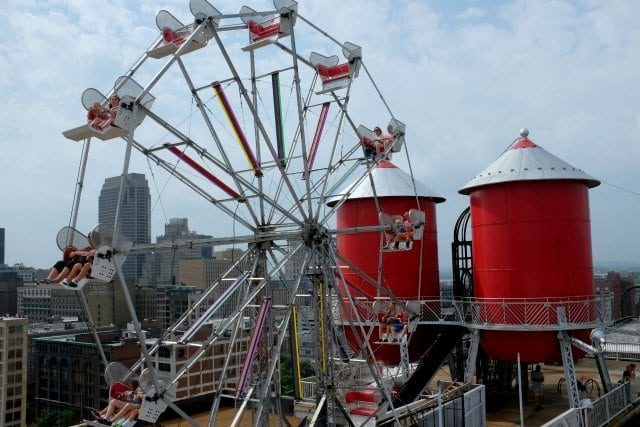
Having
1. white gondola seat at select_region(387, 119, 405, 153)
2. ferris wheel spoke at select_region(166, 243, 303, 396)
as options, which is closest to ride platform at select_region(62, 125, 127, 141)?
ferris wheel spoke at select_region(166, 243, 303, 396)

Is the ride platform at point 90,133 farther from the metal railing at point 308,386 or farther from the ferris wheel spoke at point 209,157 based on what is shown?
the metal railing at point 308,386

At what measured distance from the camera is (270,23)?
16.8m

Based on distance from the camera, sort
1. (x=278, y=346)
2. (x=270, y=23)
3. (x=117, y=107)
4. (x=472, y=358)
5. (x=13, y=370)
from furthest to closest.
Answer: (x=13, y=370) < (x=472, y=358) < (x=270, y=23) < (x=278, y=346) < (x=117, y=107)

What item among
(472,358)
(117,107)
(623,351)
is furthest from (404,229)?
(623,351)

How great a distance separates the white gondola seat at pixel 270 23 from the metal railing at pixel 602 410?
548 inches

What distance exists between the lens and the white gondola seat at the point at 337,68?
19125 millimetres

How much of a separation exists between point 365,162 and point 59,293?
151050mm

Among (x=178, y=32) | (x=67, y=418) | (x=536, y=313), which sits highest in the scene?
(x=178, y=32)

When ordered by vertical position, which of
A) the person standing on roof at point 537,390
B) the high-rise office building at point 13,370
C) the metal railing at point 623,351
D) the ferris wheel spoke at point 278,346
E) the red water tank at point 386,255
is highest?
the red water tank at point 386,255

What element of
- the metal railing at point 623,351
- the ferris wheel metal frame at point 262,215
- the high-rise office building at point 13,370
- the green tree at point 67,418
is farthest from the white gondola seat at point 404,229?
the high-rise office building at point 13,370

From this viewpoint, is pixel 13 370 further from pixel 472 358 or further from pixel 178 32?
pixel 178 32

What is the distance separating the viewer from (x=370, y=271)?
29.4 metres

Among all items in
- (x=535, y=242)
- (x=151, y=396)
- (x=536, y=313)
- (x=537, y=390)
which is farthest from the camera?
(x=537, y=390)

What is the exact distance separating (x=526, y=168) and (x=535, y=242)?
299 cm
